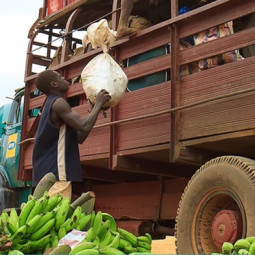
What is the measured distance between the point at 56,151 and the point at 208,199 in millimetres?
1251

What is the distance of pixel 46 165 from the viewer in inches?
158

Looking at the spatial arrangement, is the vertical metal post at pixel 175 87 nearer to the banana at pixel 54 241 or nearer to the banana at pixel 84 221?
the banana at pixel 84 221

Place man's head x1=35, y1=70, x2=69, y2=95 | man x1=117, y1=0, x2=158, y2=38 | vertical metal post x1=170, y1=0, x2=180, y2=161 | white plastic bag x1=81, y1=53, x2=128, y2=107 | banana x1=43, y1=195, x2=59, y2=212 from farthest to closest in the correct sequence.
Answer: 1. man x1=117, y1=0, x2=158, y2=38
2. vertical metal post x1=170, y1=0, x2=180, y2=161
3. white plastic bag x1=81, y1=53, x2=128, y2=107
4. man's head x1=35, y1=70, x2=69, y2=95
5. banana x1=43, y1=195, x2=59, y2=212

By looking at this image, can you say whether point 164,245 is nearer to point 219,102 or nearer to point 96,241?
point 219,102

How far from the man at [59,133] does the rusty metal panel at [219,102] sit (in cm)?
81

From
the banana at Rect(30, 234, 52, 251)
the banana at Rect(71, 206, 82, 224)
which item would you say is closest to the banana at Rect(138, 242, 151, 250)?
the banana at Rect(71, 206, 82, 224)

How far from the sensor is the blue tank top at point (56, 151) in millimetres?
3969

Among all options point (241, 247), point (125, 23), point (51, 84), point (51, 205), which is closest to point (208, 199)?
point (51, 84)

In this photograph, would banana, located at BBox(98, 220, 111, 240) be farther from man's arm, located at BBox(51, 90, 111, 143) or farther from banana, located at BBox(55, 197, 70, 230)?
man's arm, located at BBox(51, 90, 111, 143)

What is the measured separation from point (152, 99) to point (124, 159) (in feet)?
2.32

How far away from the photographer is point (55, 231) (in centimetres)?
277

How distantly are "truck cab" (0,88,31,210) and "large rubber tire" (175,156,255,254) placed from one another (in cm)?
403

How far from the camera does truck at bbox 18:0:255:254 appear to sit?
405cm

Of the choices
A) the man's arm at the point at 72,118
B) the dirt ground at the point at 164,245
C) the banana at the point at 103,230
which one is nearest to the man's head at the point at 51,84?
the man's arm at the point at 72,118
